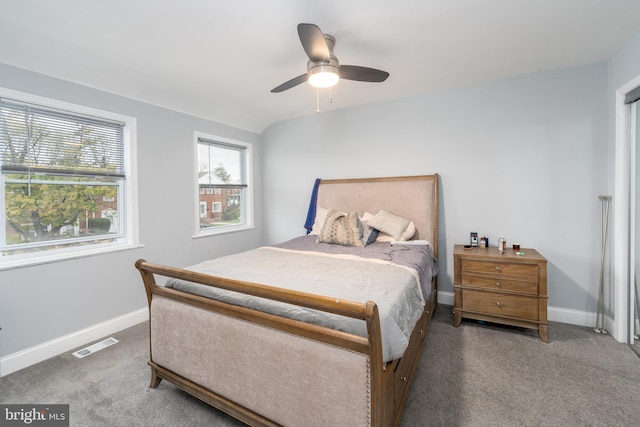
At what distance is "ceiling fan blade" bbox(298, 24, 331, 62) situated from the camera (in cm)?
160

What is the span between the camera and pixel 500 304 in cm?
257

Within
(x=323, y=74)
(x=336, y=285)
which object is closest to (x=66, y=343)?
(x=336, y=285)

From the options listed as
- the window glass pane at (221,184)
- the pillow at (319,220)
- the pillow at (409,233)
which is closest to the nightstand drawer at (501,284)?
the pillow at (409,233)

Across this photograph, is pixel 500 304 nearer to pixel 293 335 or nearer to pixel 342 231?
pixel 342 231

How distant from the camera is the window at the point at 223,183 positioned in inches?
150

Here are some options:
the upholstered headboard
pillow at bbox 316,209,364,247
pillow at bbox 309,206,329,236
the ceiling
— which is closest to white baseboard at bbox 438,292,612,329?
the upholstered headboard

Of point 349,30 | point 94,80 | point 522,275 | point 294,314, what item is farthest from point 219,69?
point 522,275

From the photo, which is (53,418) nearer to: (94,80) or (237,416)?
(237,416)

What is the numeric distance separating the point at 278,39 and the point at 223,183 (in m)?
2.44

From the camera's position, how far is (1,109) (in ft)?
7.12

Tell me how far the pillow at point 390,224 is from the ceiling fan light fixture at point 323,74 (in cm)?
169

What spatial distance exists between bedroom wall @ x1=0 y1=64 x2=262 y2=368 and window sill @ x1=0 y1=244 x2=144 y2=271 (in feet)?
0.13

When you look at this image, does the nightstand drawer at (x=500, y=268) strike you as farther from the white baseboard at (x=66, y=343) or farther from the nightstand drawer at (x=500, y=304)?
the white baseboard at (x=66, y=343)

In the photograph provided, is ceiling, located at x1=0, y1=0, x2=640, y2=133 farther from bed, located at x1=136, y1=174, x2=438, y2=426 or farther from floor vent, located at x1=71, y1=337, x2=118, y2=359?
floor vent, located at x1=71, y1=337, x2=118, y2=359
